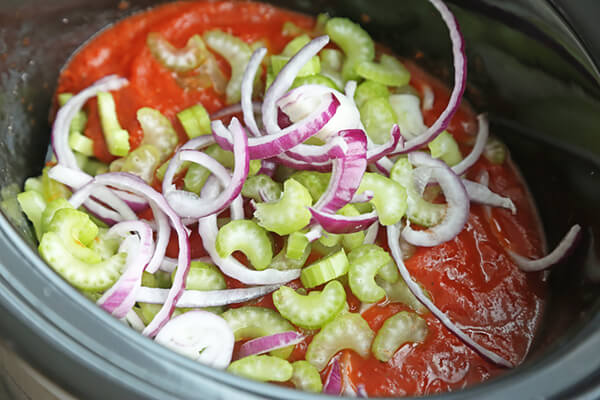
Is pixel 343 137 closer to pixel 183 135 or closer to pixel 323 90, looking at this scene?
pixel 323 90

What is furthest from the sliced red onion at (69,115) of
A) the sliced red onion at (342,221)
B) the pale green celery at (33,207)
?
the sliced red onion at (342,221)

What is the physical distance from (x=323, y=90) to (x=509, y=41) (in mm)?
536

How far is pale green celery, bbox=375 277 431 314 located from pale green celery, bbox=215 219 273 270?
260mm

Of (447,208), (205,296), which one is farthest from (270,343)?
(447,208)

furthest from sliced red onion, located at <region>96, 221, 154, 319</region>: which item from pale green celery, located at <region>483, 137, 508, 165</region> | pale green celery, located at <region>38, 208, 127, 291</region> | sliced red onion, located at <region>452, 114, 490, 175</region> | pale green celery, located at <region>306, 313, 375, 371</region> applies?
pale green celery, located at <region>483, 137, 508, 165</region>

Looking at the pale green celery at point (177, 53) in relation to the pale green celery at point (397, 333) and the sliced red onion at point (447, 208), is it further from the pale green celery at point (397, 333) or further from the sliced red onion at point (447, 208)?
the pale green celery at point (397, 333)

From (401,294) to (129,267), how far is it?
1.88 ft

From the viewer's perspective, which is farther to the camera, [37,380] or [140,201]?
[140,201]

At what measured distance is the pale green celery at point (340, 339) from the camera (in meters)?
1.27

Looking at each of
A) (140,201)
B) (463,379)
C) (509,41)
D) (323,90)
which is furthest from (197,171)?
(509,41)

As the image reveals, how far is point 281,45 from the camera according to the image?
1801 millimetres

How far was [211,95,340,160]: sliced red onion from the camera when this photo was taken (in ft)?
4.50

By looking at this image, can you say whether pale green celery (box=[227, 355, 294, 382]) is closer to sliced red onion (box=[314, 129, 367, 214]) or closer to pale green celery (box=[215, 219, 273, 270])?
pale green celery (box=[215, 219, 273, 270])

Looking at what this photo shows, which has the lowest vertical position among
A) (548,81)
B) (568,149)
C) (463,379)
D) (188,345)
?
(463,379)
